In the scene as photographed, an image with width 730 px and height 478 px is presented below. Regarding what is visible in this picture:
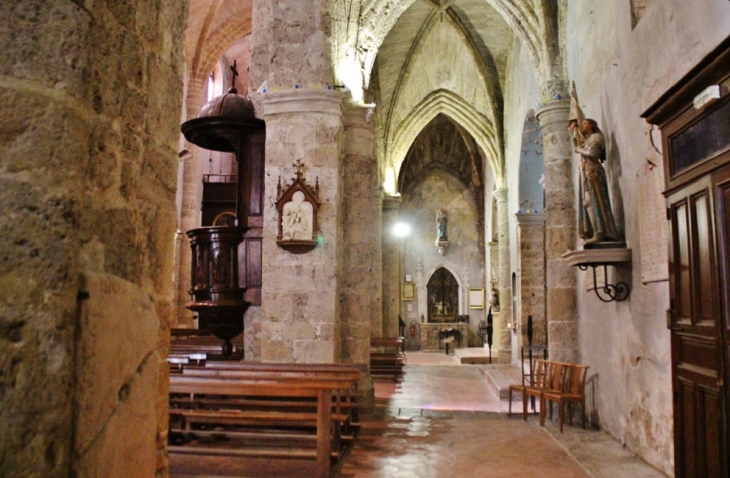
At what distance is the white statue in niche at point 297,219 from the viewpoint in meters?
7.46

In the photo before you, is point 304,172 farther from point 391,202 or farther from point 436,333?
point 436,333

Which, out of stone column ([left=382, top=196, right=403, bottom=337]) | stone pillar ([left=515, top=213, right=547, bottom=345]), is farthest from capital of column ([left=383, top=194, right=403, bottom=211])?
stone pillar ([left=515, top=213, right=547, bottom=345])

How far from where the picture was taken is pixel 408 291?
24734 mm

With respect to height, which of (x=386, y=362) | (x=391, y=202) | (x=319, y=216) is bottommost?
(x=386, y=362)

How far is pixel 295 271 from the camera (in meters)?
7.59

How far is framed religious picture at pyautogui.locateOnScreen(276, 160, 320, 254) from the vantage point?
7461 mm

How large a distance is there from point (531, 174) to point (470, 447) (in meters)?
9.60

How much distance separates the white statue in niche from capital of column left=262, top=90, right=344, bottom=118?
1.14 metres

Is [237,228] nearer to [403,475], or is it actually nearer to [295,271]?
[295,271]

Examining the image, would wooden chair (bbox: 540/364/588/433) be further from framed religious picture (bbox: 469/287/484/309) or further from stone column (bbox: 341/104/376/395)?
framed religious picture (bbox: 469/287/484/309)

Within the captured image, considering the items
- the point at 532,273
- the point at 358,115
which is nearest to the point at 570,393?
the point at 358,115

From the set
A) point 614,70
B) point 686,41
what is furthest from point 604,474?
point 614,70

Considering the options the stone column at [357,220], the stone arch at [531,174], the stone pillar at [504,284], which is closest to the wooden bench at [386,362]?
the stone column at [357,220]

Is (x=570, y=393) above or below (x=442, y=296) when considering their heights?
below
